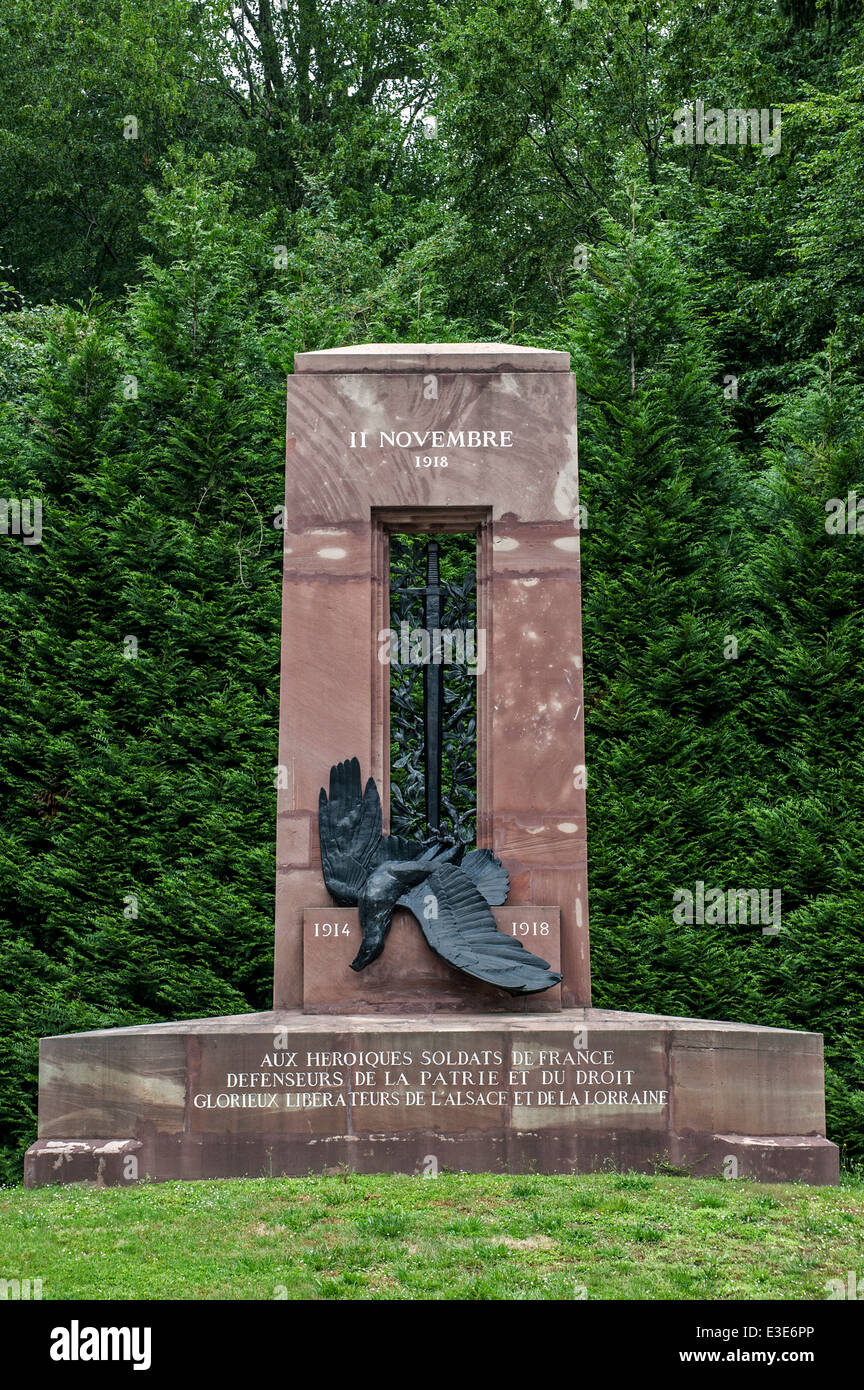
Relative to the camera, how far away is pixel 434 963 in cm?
830

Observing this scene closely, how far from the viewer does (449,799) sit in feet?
31.1

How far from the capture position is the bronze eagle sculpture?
813 cm

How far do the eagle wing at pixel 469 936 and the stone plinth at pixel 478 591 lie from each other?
0.51m

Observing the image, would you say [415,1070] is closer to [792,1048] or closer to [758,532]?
[792,1048]

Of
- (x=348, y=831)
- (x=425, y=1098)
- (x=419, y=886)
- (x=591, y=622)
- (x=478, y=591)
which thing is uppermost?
(x=591, y=622)

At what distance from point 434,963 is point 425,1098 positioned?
112 centimetres

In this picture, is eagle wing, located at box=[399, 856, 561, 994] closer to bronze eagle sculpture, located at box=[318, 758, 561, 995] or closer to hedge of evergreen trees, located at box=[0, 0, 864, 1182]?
bronze eagle sculpture, located at box=[318, 758, 561, 995]

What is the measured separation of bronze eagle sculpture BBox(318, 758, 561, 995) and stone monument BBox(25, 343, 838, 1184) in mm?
66

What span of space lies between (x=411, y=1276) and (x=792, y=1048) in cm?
307

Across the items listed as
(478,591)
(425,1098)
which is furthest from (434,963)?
(478,591)

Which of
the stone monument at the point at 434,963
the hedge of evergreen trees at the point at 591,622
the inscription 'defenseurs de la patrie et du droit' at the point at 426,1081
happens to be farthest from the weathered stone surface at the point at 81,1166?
the hedge of evergreen trees at the point at 591,622

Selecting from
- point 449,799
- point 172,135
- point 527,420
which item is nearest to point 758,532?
point 527,420

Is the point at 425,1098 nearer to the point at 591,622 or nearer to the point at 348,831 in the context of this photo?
the point at 348,831

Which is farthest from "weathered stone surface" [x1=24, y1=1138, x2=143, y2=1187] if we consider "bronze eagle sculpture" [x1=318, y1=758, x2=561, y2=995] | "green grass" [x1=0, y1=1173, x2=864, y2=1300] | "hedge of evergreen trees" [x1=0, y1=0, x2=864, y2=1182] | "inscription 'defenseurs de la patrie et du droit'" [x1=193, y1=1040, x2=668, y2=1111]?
"hedge of evergreen trees" [x1=0, y1=0, x2=864, y2=1182]
